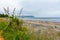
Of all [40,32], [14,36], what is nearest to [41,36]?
[40,32]

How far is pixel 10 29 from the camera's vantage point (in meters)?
12.0

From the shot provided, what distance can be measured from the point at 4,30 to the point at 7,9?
120cm

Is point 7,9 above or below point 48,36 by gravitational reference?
above

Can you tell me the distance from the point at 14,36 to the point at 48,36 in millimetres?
1420

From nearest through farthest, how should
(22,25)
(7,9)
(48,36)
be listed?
(48,36) < (7,9) < (22,25)

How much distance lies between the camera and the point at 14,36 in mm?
10789

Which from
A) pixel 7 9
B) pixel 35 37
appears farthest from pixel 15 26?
pixel 35 37

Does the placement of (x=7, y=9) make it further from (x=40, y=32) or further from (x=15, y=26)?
(x=40, y=32)

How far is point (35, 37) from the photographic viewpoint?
413 inches

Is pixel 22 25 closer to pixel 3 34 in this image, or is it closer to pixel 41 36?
pixel 3 34

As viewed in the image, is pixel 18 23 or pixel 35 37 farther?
pixel 18 23

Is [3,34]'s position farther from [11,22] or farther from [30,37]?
[30,37]

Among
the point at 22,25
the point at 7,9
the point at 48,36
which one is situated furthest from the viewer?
the point at 22,25

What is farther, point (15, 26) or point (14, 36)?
point (15, 26)
